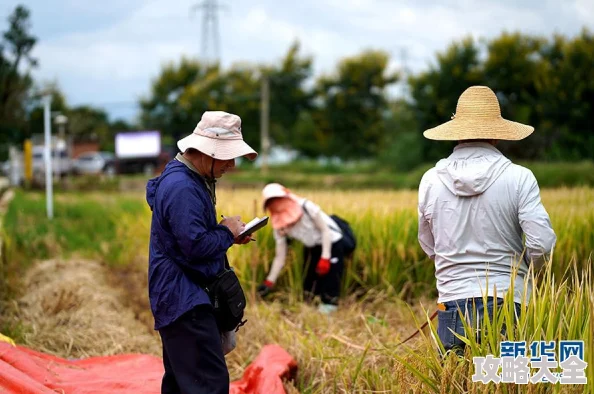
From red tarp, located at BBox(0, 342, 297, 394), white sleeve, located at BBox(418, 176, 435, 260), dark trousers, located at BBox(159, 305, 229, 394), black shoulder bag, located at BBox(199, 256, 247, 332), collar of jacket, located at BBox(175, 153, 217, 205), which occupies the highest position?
collar of jacket, located at BBox(175, 153, 217, 205)

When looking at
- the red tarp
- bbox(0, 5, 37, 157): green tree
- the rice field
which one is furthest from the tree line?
the red tarp

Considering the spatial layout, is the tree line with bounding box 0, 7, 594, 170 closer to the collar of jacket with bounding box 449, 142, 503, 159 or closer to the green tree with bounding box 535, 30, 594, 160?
the green tree with bounding box 535, 30, 594, 160

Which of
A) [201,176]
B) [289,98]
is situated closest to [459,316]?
[201,176]

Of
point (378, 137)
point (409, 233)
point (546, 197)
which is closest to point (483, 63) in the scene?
point (378, 137)

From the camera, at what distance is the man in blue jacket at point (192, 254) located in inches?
133

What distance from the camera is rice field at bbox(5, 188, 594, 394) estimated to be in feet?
10.6

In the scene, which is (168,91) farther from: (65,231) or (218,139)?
(218,139)

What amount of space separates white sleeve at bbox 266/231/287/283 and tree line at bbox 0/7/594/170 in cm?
725

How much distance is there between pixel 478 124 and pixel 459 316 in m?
0.82

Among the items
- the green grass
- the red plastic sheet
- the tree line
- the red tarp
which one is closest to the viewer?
the red tarp

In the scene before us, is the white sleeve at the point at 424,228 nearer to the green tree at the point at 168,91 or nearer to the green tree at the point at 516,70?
the green tree at the point at 516,70

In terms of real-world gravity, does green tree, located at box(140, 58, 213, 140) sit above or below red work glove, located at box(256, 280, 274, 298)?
below

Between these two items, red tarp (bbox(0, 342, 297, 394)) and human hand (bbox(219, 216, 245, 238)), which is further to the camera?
red tarp (bbox(0, 342, 297, 394))

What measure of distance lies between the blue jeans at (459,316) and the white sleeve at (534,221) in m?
0.26
